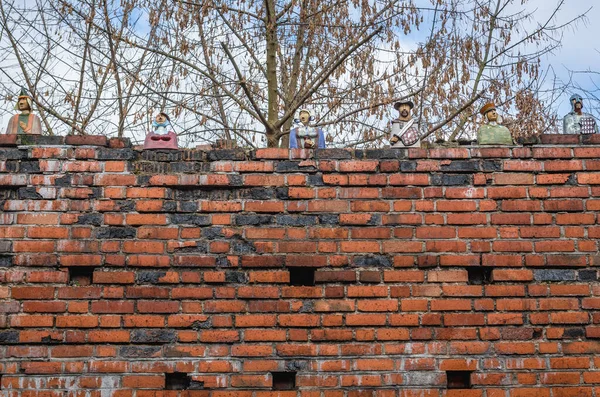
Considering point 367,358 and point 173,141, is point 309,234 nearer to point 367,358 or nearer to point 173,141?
point 367,358

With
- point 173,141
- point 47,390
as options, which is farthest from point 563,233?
point 47,390

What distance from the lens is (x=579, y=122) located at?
4402 millimetres

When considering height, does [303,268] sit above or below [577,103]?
below

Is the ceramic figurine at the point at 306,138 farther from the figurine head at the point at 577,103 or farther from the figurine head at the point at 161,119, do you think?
the figurine head at the point at 577,103

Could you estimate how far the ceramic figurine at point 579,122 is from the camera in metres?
4.38

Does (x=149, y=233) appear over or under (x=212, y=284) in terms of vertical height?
over

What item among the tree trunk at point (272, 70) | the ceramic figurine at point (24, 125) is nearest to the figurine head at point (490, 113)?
the ceramic figurine at point (24, 125)

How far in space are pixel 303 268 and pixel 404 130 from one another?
1.13 m

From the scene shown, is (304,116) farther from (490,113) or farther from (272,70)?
(272,70)

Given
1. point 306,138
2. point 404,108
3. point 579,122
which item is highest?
point 404,108

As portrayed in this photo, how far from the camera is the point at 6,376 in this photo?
3.83 meters

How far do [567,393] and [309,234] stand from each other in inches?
69.4

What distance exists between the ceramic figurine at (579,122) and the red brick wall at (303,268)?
0.48ft

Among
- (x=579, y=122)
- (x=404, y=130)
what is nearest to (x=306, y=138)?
(x=404, y=130)
